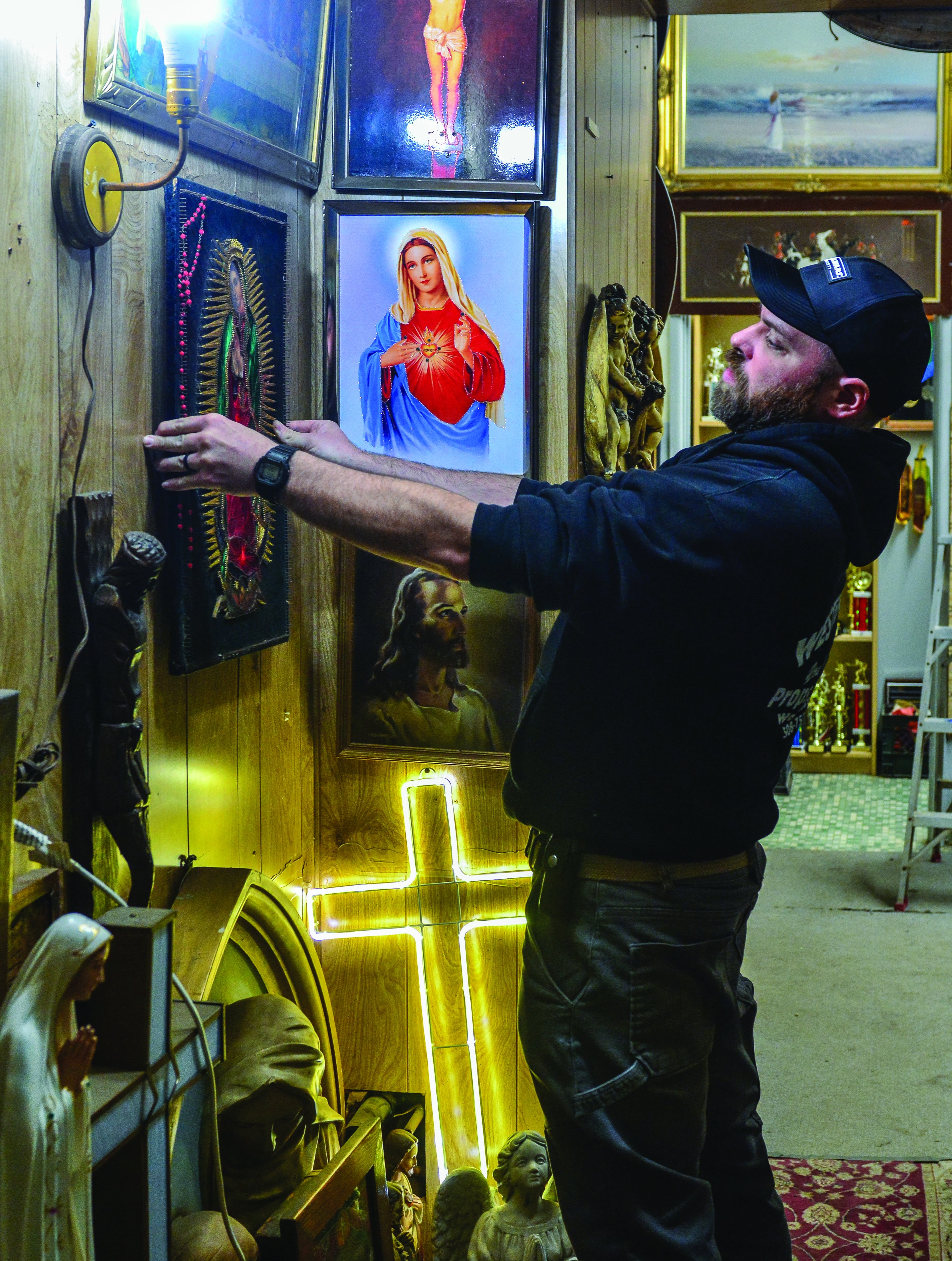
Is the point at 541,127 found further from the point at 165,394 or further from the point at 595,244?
the point at 165,394

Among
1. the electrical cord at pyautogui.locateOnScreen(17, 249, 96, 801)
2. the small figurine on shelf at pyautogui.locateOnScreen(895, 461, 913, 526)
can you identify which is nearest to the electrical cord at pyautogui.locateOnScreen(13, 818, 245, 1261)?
the electrical cord at pyautogui.locateOnScreen(17, 249, 96, 801)

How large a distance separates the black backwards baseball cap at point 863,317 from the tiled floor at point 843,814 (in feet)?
13.8

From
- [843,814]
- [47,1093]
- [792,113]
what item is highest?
[792,113]

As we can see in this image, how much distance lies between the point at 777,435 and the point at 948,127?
17.0 ft

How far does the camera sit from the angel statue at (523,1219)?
2537 millimetres

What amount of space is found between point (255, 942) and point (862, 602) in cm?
583

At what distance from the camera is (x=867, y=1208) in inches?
116

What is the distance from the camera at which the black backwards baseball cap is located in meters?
1.90

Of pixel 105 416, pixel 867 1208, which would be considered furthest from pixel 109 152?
pixel 867 1208

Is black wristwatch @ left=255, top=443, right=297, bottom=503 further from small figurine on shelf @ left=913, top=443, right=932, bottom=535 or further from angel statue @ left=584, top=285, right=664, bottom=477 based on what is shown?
small figurine on shelf @ left=913, top=443, right=932, bottom=535

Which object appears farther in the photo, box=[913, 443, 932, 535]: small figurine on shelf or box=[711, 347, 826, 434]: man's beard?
box=[913, 443, 932, 535]: small figurine on shelf

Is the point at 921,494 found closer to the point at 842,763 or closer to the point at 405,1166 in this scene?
the point at 842,763

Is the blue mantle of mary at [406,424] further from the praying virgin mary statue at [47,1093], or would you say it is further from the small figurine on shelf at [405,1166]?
the praying virgin mary statue at [47,1093]

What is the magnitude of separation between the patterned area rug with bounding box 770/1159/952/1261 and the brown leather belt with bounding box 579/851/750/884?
132cm
